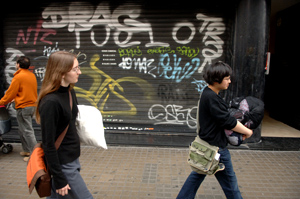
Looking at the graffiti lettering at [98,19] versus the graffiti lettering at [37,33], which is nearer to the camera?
the graffiti lettering at [98,19]

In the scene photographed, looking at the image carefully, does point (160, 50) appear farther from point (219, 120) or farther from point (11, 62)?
point (11, 62)

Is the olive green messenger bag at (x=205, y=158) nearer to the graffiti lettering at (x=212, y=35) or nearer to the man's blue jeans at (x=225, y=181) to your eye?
the man's blue jeans at (x=225, y=181)

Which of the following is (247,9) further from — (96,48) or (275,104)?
(275,104)

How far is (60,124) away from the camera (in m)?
1.91

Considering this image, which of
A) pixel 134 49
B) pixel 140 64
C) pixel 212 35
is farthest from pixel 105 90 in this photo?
pixel 212 35

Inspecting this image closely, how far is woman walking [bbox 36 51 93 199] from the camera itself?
1.81 m

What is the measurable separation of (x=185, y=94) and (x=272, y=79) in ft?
16.2

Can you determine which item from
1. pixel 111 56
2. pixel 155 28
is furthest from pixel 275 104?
pixel 111 56

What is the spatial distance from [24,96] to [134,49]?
261 cm

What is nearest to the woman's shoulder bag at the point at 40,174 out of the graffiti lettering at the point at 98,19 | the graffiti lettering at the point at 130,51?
the graffiti lettering at the point at 130,51

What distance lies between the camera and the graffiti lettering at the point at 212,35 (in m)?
5.45

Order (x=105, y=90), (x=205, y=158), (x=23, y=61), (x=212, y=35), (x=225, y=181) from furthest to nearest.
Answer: (x=105, y=90) < (x=212, y=35) < (x=23, y=61) < (x=225, y=181) < (x=205, y=158)

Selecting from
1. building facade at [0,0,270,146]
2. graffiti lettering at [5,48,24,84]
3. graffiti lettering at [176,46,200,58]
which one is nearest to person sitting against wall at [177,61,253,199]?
building facade at [0,0,270,146]

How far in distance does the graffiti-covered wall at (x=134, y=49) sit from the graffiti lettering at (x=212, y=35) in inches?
0.9
